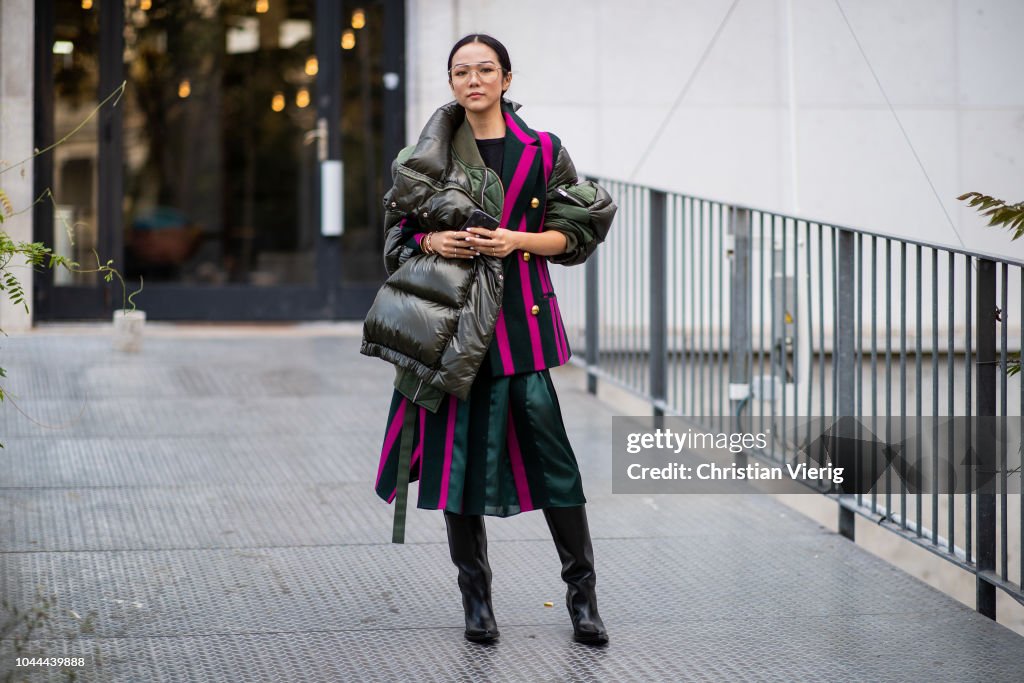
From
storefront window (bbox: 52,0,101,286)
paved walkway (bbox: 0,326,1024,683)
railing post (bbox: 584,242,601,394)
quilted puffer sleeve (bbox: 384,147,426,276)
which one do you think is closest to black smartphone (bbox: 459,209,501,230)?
quilted puffer sleeve (bbox: 384,147,426,276)

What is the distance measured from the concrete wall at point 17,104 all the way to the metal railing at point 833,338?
397 centimetres

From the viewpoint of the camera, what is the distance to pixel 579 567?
151 inches

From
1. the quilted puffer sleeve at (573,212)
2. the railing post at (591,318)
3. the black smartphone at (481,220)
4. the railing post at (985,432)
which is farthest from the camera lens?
the railing post at (591,318)

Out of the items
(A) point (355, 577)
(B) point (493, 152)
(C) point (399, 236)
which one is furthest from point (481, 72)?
(A) point (355, 577)

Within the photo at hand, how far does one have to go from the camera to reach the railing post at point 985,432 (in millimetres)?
4066

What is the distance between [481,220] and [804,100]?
6.76m

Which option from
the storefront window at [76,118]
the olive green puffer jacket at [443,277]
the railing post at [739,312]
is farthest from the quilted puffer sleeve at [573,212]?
the storefront window at [76,118]

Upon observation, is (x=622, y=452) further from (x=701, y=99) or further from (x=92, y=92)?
(x=92, y=92)

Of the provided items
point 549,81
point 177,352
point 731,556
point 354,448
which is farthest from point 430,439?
point 549,81

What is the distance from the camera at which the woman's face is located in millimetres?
3688

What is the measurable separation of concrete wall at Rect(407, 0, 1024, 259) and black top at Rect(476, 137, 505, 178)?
6036 millimetres

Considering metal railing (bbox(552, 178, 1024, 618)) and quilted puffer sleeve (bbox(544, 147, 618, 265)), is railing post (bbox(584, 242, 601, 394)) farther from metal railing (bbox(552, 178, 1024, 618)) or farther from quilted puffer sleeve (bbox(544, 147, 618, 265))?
quilted puffer sleeve (bbox(544, 147, 618, 265))

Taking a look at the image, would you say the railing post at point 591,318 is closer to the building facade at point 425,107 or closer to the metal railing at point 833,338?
the metal railing at point 833,338

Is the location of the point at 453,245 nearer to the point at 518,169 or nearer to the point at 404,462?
the point at 518,169
